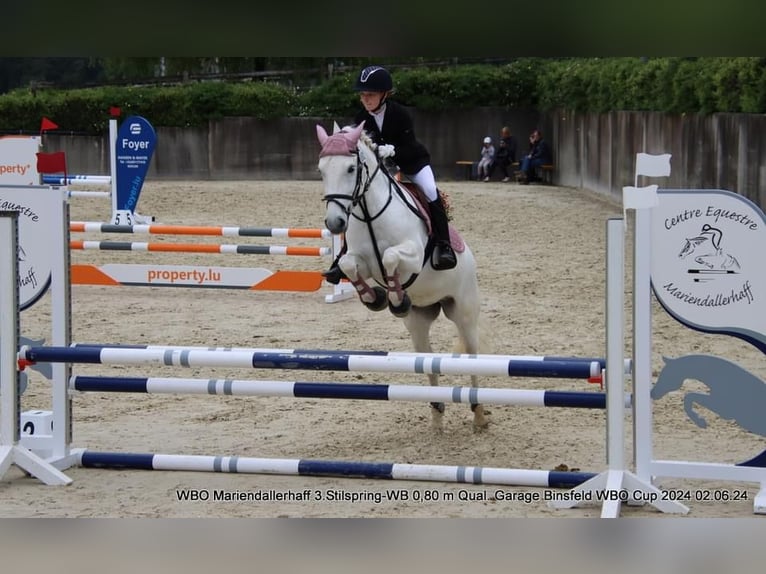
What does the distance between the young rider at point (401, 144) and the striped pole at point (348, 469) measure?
1.08m

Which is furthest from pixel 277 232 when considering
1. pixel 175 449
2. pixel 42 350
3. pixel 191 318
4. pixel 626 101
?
pixel 626 101

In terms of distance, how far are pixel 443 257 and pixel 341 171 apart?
87 cm

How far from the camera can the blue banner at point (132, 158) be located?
13.8 m

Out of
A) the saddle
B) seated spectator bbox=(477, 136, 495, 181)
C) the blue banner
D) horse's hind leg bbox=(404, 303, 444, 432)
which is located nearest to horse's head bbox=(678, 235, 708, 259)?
the saddle

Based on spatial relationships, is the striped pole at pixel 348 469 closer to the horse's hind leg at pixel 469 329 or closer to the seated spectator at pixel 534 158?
the horse's hind leg at pixel 469 329

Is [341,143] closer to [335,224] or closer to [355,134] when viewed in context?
[355,134]

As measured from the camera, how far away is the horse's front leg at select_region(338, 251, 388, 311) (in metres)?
4.98

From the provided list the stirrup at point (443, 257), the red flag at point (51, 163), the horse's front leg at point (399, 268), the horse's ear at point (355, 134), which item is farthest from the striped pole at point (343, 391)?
the red flag at point (51, 163)

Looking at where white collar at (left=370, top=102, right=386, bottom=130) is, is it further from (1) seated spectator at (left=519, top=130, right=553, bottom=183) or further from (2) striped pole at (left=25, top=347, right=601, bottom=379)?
(1) seated spectator at (left=519, top=130, right=553, bottom=183)

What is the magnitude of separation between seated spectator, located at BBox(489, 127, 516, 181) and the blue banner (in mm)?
11436

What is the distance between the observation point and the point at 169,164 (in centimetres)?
2455

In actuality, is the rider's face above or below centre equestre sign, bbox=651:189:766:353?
above

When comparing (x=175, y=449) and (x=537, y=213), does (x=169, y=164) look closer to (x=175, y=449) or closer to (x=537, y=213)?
(x=537, y=213)
